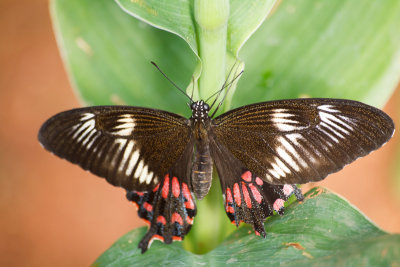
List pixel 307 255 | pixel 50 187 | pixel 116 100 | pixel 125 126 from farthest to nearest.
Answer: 1. pixel 50 187
2. pixel 116 100
3. pixel 125 126
4. pixel 307 255

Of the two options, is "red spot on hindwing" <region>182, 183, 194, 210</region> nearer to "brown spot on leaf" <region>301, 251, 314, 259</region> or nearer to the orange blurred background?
"brown spot on leaf" <region>301, 251, 314, 259</region>

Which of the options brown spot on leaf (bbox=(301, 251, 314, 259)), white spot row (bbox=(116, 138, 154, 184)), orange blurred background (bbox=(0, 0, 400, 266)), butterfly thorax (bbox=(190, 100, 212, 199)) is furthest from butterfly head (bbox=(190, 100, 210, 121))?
orange blurred background (bbox=(0, 0, 400, 266))

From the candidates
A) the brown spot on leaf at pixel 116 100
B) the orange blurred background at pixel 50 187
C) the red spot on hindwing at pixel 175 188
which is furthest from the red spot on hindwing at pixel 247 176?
the orange blurred background at pixel 50 187

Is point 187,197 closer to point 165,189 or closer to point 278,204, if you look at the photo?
point 165,189

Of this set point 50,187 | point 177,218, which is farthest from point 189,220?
point 50,187

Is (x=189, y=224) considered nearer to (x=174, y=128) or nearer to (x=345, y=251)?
(x=174, y=128)
